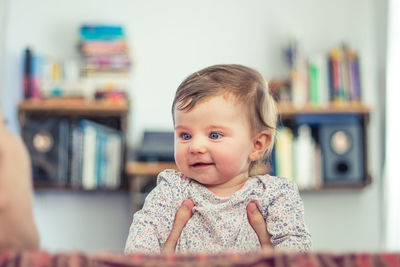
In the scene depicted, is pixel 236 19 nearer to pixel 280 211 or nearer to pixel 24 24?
pixel 24 24

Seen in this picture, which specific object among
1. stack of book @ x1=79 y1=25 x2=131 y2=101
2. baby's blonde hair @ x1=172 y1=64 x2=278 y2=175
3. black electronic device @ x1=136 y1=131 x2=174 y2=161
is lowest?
black electronic device @ x1=136 y1=131 x2=174 y2=161

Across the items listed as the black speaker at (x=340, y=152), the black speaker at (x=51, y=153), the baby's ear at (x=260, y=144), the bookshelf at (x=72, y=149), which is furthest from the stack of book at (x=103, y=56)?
the baby's ear at (x=260, y=144)

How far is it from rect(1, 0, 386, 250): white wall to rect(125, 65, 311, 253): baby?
2.58 meters

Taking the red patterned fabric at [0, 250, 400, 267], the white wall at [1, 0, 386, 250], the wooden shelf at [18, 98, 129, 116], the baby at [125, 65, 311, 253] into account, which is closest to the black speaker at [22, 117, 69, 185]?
the wooden shelf at [18, 98, 129, 116]

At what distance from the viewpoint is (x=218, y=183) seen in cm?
117

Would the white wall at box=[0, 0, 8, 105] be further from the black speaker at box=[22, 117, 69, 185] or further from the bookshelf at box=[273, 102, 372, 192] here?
the bookshelf at box=[273, 102, 372, 192]

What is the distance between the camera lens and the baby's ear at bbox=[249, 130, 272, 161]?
1.23 metres

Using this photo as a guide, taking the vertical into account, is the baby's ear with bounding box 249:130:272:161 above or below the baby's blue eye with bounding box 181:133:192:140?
below

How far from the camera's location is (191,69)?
385 centimetres

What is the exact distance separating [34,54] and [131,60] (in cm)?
67

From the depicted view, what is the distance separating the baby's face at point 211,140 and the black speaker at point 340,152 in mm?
2471

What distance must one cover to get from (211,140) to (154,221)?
0.20 metres

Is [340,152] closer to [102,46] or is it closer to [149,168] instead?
[149,168]

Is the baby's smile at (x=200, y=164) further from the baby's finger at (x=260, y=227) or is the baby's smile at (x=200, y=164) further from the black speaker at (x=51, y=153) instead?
the black speaker at (x=51, y=153)
